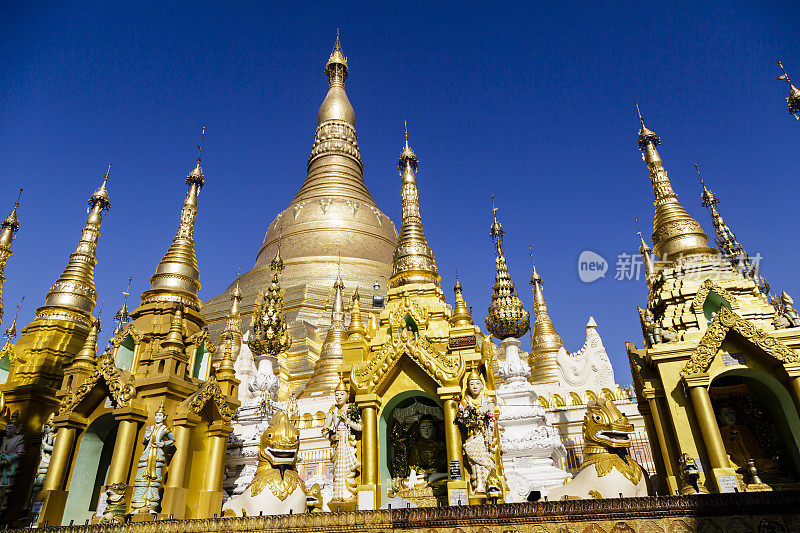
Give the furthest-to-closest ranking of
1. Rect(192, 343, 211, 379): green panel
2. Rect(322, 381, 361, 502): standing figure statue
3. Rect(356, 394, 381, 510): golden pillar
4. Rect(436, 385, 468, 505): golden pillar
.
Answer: Rect(192, 343, 211, 379): green panel < Rect(322, 381, 361, 502): standing figure statue < Rect(356, 394, 381, 510): golden pillar < Rect(436, 385, 468, 505): golden pillar

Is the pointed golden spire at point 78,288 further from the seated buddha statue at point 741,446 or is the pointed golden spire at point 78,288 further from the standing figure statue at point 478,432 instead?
the seated buddha statue at point 741,446

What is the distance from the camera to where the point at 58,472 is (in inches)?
434

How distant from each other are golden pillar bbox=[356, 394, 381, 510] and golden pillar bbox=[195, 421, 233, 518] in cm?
349

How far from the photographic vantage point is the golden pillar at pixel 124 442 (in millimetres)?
10352

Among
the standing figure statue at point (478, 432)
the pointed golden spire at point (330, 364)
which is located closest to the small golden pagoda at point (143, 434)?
the pointed golden spire at point (330, 364)

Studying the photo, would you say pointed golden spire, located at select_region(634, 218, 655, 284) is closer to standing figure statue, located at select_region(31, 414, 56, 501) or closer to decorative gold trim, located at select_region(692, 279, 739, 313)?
decorative gold trim, located at select_region(692, 279, 739, 313)

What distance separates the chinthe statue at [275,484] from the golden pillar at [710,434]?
621cm

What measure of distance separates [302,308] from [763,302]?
2013 cm

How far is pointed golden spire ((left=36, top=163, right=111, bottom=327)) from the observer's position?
16594mm

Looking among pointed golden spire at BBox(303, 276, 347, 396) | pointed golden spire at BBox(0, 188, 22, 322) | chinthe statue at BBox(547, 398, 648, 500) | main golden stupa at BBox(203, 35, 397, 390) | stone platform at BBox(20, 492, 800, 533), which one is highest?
main golden stupa at BBox(203, 35, 397, 390)

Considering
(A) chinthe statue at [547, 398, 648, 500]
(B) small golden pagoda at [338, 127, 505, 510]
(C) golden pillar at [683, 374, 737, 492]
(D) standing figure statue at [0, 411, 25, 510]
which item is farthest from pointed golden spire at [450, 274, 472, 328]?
(D) standing figure statue at [0, 411, 25, 510]

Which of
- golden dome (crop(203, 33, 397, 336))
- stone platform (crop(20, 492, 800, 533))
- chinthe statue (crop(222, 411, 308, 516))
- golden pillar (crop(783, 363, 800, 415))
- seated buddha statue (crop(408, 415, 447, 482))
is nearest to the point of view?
stone platform (crop(20, 492, 800, 533))

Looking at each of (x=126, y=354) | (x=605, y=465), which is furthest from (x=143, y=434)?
(x=605, y=465)

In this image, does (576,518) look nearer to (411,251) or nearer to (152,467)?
(152,467)
